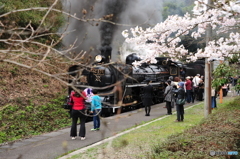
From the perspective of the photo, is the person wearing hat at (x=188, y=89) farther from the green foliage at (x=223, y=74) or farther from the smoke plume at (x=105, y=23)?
the green foliage at (x=223, y=74)

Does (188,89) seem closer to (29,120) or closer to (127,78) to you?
(127,78)

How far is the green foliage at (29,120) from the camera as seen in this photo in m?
10.6

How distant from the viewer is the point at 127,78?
15195mm

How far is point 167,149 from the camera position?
5.24 metres

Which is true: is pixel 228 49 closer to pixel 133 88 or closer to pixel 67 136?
pixel 67 136

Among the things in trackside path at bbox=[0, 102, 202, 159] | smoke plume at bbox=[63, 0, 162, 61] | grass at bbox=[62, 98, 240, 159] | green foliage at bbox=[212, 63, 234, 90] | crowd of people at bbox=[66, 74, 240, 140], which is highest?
smoke plume at bbox=[63, 0, 162, 61]

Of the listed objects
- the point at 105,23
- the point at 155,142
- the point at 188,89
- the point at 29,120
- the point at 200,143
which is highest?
the point at 105,23

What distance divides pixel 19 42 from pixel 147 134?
6.89 metres

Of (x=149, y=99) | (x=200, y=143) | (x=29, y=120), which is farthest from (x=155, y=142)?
(x=149, y=99)

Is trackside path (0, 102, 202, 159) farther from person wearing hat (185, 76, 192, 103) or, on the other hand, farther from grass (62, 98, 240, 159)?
person wearing hat (185, 76, 192, 103)

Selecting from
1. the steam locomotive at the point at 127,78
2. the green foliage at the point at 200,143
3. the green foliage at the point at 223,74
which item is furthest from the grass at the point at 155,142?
the green foliage at the point at 223,74

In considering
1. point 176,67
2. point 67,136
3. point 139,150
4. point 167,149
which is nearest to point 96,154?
point 139,150

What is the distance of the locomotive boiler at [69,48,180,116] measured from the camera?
13.9 metres

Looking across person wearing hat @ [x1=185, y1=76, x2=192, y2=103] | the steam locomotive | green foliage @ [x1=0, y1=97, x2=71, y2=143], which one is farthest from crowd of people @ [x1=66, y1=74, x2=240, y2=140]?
green foliage @ [x1=0, y1=97, x2=71, y2=143]
